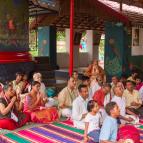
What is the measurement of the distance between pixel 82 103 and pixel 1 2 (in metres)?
4.88

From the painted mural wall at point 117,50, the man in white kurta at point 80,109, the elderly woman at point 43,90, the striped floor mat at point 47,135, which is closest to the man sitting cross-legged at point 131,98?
the striped floor mat at point 47,135

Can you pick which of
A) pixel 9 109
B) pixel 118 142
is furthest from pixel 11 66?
pixel 118 142

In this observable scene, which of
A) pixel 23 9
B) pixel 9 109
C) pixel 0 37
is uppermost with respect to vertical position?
pixel 23 9

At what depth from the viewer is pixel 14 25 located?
983 centimetres

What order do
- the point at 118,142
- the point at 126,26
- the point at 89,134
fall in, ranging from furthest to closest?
the point at 126,26
the point at 89,134
the point at 118,142

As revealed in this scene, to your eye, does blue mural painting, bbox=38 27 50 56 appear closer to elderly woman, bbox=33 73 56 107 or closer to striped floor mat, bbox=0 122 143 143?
elderly woman, bbox=33 73 56 107

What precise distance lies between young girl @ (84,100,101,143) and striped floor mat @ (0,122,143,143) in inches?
13.4

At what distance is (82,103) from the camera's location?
19.1 ft

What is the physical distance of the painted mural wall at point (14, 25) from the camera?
9531mm

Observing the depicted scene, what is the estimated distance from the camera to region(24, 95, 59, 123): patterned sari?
248 inches

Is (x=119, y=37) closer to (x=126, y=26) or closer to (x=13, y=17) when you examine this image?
(x=126, y=26)

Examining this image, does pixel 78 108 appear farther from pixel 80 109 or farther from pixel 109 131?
pixel 109 131

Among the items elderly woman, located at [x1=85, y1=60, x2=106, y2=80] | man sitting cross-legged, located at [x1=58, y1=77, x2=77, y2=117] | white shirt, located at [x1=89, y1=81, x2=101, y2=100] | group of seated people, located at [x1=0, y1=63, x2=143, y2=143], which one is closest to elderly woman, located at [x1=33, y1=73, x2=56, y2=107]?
group of seated people, located at [x1=0, y1=63, x2=143, y2=143]

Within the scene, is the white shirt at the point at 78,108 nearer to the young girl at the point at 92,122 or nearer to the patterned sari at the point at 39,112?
the patterned sari at the point at 39,112
